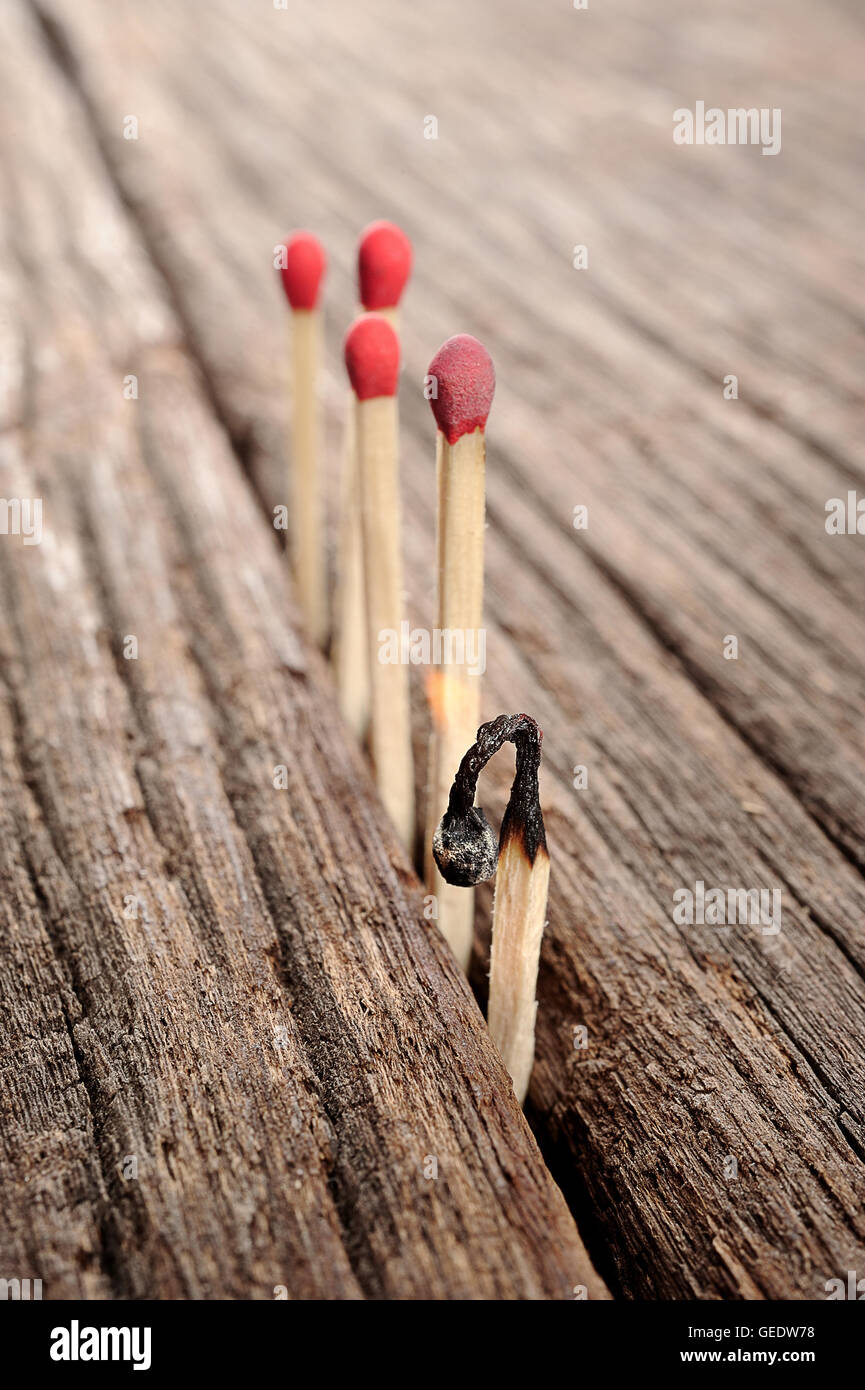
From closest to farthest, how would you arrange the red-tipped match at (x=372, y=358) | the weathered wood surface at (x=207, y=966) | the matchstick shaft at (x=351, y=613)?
the weathered wood surface at (x=207, y=966), the red-tipped match at (x=372, y=358), the matchstick shaft at (x=351, y=613)

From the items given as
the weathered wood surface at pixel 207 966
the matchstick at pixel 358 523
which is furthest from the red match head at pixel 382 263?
the weathered wood surface at pixel 207 966

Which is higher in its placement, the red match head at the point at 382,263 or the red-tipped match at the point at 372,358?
the red match head at the point at 382,263

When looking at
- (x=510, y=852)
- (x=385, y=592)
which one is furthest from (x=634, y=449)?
(x=510, y=852)

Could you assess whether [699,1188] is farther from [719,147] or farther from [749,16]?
[749,16]

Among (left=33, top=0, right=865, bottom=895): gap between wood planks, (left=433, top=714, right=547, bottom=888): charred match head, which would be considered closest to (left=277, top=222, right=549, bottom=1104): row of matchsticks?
(left=433, top=714, right=547, bottom=888): charred match head

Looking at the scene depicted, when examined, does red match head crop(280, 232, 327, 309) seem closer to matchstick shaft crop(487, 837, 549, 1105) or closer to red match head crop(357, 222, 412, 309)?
red match head crop(357, 222, 412, 309)

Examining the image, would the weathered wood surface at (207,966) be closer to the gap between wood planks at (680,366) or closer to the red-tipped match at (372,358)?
the gap between wood planks at (680,366)

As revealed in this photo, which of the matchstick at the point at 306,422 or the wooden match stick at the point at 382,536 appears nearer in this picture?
the wooden match stick at the point at 382,536
